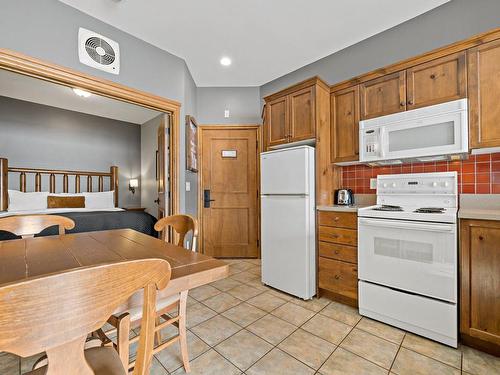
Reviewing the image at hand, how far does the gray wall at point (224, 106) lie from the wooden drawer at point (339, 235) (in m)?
2.18

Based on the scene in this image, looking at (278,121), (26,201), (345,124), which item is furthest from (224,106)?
(26,201)

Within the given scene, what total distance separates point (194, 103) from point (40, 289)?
3.54 meters

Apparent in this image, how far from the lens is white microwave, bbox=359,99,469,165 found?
1.87 meters

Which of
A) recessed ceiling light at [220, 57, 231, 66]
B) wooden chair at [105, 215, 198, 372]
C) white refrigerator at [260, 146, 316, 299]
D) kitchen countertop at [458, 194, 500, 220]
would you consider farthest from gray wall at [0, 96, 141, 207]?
kitchen countertop at [458, 194, 500, 220]

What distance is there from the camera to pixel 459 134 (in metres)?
1.86

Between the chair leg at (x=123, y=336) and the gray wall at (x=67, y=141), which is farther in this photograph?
the gray wall at (x=67, y=141)

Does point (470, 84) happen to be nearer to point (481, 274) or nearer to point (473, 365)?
point (481, 274)

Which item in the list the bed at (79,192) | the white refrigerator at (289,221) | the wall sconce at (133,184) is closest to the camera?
the white refrigerator at (289,221)

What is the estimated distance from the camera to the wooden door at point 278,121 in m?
2.74

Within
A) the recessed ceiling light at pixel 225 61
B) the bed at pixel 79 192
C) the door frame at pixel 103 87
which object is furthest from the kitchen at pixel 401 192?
the bed at pixel 79 192

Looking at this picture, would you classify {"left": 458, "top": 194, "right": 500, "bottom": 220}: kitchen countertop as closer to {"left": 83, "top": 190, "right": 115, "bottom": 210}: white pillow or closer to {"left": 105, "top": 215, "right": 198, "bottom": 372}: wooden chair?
{"left": 105, "top": 215, "right": 198, "bottom": 372}: wooden chair

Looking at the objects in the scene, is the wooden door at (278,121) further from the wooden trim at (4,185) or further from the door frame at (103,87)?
the wooden trim at (4,185)

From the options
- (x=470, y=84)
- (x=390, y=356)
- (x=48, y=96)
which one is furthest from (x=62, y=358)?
(x=48, y=96)

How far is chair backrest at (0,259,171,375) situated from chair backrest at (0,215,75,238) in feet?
5.29
